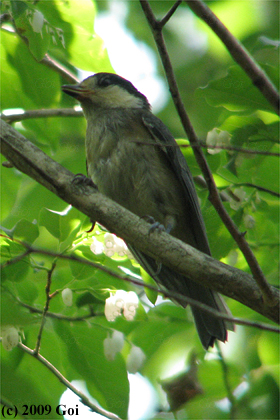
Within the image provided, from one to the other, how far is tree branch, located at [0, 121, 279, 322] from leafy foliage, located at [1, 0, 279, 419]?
0.20 m

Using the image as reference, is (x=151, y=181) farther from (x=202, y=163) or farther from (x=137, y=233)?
(x=202, y=163)

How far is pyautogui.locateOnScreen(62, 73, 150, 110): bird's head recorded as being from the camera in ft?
14.6

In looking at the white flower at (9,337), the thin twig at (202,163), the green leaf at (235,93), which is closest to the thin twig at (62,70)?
the green leaf at (235,93)

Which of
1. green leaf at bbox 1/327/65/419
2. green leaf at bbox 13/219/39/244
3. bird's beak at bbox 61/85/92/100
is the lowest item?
green leaf at bbox 1/327/65/419

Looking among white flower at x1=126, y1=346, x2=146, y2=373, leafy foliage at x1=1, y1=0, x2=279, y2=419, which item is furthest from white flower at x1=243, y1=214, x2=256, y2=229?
white flower at x1=126, y1=346, x2=146, y2=373

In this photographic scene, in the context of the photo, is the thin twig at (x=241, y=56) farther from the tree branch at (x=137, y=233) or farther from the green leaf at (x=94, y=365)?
the green leaf at (x=94, y=365)

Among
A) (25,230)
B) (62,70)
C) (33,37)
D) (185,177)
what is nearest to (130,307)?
(25,230)

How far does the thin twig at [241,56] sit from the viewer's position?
8.93 ft

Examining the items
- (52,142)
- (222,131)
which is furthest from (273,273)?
(52,142)

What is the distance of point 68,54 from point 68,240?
1524mm

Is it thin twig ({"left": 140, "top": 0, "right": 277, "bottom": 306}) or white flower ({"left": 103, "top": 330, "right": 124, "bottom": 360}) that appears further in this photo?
white flower ({"left": 103, "top": 330, "right": 124, "bottom": 360})

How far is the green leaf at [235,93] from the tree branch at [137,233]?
0.93 metres

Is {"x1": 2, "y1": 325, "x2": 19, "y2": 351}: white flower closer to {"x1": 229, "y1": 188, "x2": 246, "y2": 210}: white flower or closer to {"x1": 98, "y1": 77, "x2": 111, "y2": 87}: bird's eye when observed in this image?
{"x1": 229, "y1": 188, "x2": 246, "y2": 210}: white flower

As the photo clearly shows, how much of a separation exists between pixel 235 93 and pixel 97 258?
4.53ft
